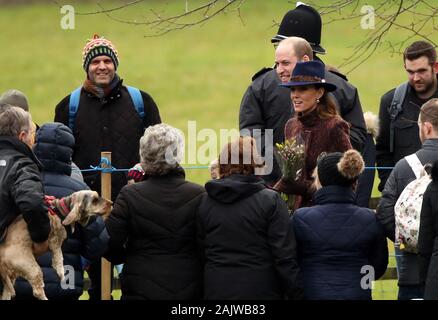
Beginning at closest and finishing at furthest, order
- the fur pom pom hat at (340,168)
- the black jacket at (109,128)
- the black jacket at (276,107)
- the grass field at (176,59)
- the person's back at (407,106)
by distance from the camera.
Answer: the fur pom pom hat at (340,168) → the black jacket at (276,107) → the black jacket at (109,128) → the person's back at (407,106) → the grass field at (176,59)

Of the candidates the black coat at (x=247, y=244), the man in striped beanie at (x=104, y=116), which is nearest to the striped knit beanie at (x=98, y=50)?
the man in striped beanie at (x=104, y=116)

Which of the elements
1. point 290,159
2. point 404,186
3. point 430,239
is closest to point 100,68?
point 290,159

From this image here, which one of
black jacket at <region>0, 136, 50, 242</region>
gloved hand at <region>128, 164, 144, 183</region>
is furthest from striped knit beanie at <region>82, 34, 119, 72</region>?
black jacket at <region>0, 136, 50, 242</region>

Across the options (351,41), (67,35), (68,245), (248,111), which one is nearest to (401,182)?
(248,111)

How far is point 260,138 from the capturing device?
1077 cm

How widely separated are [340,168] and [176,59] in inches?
1516

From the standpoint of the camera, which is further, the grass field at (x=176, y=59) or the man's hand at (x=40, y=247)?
the grass field at (x=176, y=59)

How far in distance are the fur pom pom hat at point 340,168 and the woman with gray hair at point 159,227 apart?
79 centimetres

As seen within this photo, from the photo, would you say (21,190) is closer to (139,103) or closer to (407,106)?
(139,103)

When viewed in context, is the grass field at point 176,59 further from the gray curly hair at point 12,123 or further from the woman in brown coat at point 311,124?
the gray curly hair at point 12,123

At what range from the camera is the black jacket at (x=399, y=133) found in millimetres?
11820

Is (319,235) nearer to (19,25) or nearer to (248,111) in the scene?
(248,111)

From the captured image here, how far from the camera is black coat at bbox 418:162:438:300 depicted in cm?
895

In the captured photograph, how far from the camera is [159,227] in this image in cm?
922
